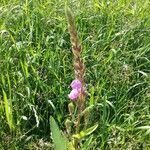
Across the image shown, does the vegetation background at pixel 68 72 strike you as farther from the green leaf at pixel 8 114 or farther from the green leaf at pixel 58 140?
the green leaf at pixel 58 140

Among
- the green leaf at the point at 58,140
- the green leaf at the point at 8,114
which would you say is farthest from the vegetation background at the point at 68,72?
the green leaf at the point at 58,140

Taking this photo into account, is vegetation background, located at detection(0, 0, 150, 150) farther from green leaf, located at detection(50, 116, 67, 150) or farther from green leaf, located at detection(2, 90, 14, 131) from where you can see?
green leaf, located at detection(50, 116, 67, 150)

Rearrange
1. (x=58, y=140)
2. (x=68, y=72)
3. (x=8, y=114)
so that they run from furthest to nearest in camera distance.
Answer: (x=68, y=72)
(x=8, y=114)
(x=58, y=140)

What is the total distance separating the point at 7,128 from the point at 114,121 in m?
0.59

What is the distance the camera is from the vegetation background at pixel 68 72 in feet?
6.92

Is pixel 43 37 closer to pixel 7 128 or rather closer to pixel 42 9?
pixel 42 9

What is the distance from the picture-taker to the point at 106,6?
128 inches

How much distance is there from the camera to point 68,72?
2523mm

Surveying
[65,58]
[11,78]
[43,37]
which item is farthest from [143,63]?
[11,78]

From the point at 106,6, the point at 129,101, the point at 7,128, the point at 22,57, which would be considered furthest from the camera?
the point at 106,6

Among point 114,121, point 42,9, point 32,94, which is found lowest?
point 114,121

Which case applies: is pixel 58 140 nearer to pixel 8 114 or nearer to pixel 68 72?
pixel 8 114

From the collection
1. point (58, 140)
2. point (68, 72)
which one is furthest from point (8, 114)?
point (58, 140)

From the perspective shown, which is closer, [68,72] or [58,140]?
[58,140]
